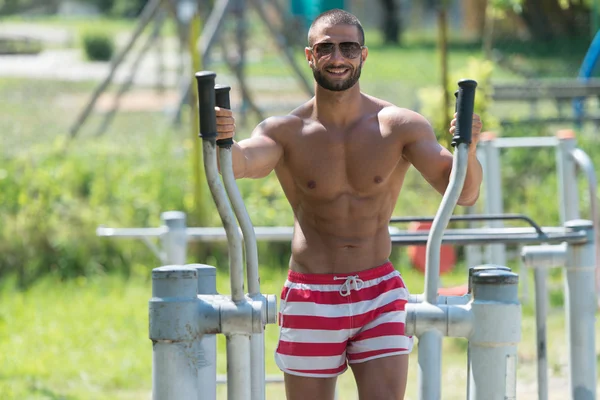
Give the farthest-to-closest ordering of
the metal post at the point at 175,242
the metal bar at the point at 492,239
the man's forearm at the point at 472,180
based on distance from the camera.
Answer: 1. the metal post at the point at 175,242
2. the metal bar at the point at 492,239
3. the man's forearm at the point at 472,180

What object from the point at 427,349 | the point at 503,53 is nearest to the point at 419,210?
the point at 427,349

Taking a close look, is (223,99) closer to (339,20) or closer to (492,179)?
(339,20)

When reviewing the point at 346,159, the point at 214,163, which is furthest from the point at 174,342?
the point at 346,159

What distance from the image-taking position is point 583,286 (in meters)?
3.60

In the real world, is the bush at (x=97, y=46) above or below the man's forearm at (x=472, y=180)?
above

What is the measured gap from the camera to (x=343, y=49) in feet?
9.80

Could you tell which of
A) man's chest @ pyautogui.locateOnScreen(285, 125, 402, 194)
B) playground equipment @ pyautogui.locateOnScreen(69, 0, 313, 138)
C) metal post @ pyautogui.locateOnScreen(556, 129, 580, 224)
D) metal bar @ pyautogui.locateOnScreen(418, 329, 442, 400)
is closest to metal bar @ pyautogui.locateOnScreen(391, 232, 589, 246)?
man's chest @ pyautogui.locateOnScreen(285, 125, 402, 194)

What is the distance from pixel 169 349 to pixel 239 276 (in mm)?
231

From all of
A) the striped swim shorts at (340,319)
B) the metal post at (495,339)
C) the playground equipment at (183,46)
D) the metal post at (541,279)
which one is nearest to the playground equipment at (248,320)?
the metal post at (495,339)

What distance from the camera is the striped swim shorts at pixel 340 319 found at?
10.2 ft

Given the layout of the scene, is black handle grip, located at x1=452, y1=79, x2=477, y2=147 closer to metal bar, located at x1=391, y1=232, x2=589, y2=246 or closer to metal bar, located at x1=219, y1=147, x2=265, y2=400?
metal bar, located at x1=219, y1=147, x2=265, y2=400

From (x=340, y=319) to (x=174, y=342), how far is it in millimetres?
865

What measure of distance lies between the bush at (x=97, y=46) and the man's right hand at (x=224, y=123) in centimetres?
1926

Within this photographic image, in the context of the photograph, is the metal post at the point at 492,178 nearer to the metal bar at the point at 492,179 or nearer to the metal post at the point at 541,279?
the metal bar at the point at 492,179
